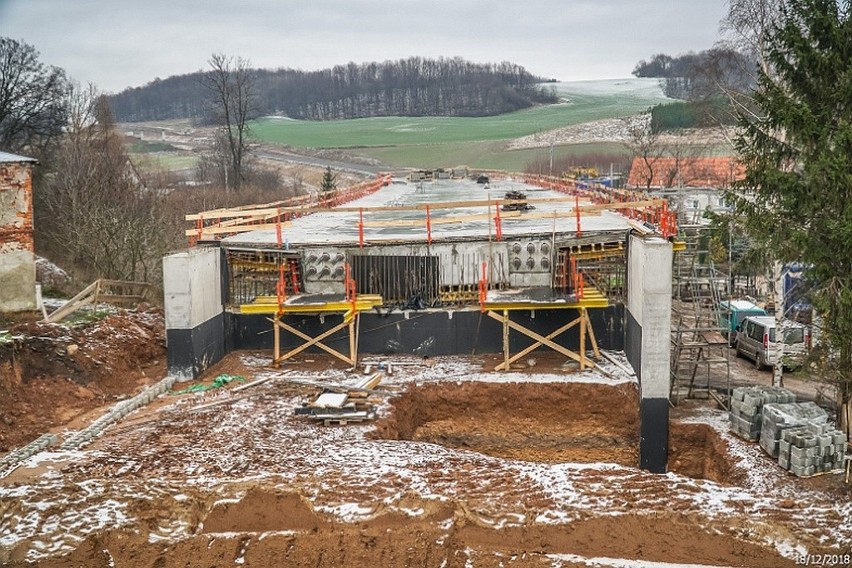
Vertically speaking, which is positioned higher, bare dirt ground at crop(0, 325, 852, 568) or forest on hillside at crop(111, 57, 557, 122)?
forest on hillside at crop(111, 57, 557, 122)

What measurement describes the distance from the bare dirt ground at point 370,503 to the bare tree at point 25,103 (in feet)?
94.4

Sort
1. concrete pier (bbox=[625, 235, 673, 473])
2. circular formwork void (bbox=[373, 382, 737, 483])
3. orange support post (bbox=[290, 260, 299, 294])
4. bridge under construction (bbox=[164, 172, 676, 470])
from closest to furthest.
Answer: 1. concrete pier (bbox=[625, 235, 673, 473])
2. circular formwork void (bbox=[373, 382, 737, 483])
3. bridge under construction (bbox=[164, 172, 676, 470])
4. orange support post (bbox=[290, 260, 299, 294])

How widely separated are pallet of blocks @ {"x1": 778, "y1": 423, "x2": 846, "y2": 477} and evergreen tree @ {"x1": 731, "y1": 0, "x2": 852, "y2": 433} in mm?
1525

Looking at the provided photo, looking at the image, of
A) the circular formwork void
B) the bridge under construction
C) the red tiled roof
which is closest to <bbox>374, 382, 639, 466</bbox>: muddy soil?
the circular formwork void

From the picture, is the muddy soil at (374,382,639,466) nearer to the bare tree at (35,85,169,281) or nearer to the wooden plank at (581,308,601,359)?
the wooden plank at (581,308,601,359)

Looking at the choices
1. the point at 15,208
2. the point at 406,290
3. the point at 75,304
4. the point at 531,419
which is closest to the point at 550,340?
the point at 531,419

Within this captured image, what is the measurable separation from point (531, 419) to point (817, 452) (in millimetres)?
6190

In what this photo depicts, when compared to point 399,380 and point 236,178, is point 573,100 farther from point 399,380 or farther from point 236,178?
point 399,380

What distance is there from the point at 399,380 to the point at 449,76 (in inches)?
4938

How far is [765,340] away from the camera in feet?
71.9

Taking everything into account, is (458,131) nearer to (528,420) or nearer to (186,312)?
(186,312)

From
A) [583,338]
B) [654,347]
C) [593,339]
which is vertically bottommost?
[593,339]

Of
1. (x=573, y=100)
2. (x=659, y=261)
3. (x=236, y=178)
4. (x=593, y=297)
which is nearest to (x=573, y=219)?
(x=593, y=297)

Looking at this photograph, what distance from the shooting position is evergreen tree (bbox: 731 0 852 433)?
44.5 ft
